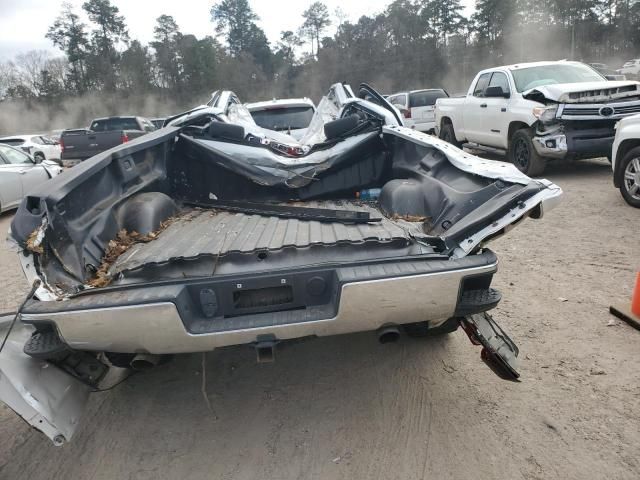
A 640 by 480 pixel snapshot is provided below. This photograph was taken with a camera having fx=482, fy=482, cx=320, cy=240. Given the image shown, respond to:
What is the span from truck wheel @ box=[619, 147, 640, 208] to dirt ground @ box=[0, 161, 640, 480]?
274 cm

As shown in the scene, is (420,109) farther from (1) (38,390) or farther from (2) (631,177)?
(1) (38,390)

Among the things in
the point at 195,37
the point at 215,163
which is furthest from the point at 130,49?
the point at 215,163

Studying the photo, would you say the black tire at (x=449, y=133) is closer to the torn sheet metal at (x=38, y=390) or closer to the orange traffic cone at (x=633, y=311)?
the orange traffic cone at (x=633, y=311)

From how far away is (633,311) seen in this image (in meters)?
3.48

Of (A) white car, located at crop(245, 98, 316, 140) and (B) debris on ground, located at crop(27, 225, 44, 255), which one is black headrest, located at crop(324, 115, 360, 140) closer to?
(B) debris on ground, located at crop(27, 225, 44, 255)

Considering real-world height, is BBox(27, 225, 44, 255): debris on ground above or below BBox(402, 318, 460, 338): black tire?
above

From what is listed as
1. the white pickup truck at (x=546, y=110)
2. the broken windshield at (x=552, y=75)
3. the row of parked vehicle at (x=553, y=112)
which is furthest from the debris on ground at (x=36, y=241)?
the broken windshield at (x=552, y=75)

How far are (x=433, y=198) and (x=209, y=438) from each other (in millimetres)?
2006

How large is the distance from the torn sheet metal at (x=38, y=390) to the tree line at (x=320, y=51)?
145 feet

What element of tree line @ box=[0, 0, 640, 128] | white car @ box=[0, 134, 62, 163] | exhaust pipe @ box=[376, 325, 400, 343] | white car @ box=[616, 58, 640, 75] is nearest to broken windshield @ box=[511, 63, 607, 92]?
exhaust pipe @ box=[376, 325, 400, 343]

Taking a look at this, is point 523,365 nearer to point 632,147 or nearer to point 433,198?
point 433,198

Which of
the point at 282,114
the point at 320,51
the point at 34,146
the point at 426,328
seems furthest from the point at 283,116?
the point at 320,51

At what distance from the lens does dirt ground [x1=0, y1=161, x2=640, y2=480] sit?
233cm

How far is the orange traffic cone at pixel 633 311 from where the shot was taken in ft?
11.1
